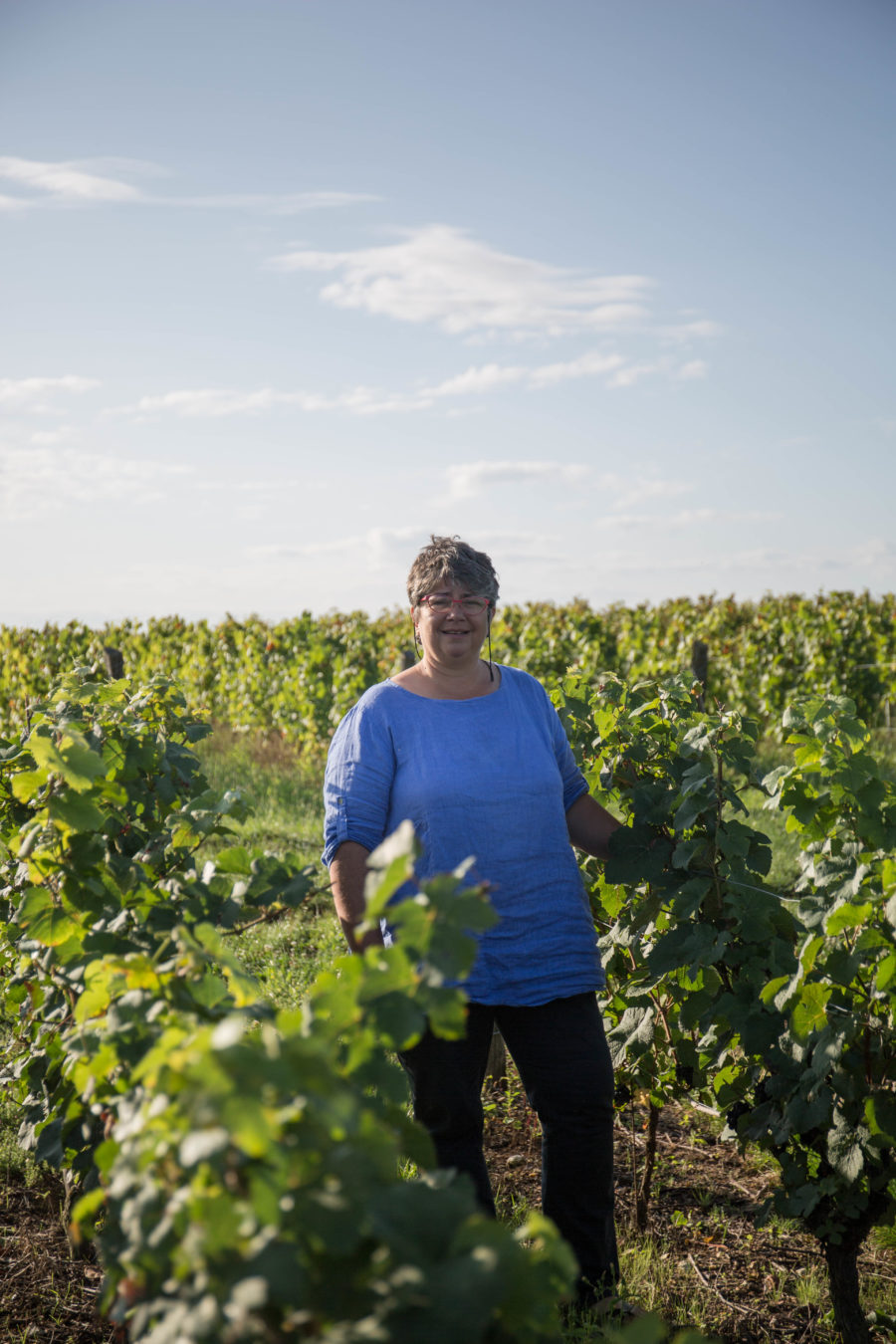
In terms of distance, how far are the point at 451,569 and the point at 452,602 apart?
8cm

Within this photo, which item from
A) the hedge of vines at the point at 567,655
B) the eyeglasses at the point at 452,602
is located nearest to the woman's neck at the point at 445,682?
the eyeglasses at the point at 452,602

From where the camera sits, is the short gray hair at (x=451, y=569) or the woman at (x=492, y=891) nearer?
the woman at (x=492, y=891)

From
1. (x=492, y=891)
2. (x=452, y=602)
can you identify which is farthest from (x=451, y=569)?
(x=492, y=891)

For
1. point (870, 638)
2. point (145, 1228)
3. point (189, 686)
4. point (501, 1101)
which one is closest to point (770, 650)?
point (870, 638)

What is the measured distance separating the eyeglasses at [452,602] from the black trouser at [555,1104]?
97cm

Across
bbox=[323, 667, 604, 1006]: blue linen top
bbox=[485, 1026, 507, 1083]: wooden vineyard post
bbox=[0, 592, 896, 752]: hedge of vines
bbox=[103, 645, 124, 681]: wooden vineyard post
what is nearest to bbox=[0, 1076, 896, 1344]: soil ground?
bbox=[485, 1026, 507, 1083]: wooden vineyard post

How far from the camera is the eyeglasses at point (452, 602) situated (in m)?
2.60

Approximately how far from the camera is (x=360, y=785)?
248cm

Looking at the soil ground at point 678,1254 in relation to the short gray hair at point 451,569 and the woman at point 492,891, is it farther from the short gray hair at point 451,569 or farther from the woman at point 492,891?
the short gray hair at point 451,569

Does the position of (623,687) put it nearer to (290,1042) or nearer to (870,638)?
(290,1042)

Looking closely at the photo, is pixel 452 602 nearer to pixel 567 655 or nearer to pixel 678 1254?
pixel 678 1254

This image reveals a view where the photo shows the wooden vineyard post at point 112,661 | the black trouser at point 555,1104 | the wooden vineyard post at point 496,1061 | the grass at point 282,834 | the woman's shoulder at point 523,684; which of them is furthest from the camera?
the wooden vineyard post at point 112,661

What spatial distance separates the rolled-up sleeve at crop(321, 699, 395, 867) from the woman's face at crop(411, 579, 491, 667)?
0.24 metres

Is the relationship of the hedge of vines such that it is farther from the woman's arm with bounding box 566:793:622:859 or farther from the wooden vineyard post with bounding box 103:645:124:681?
the woman's arm with bounding box 566:793:622:859
